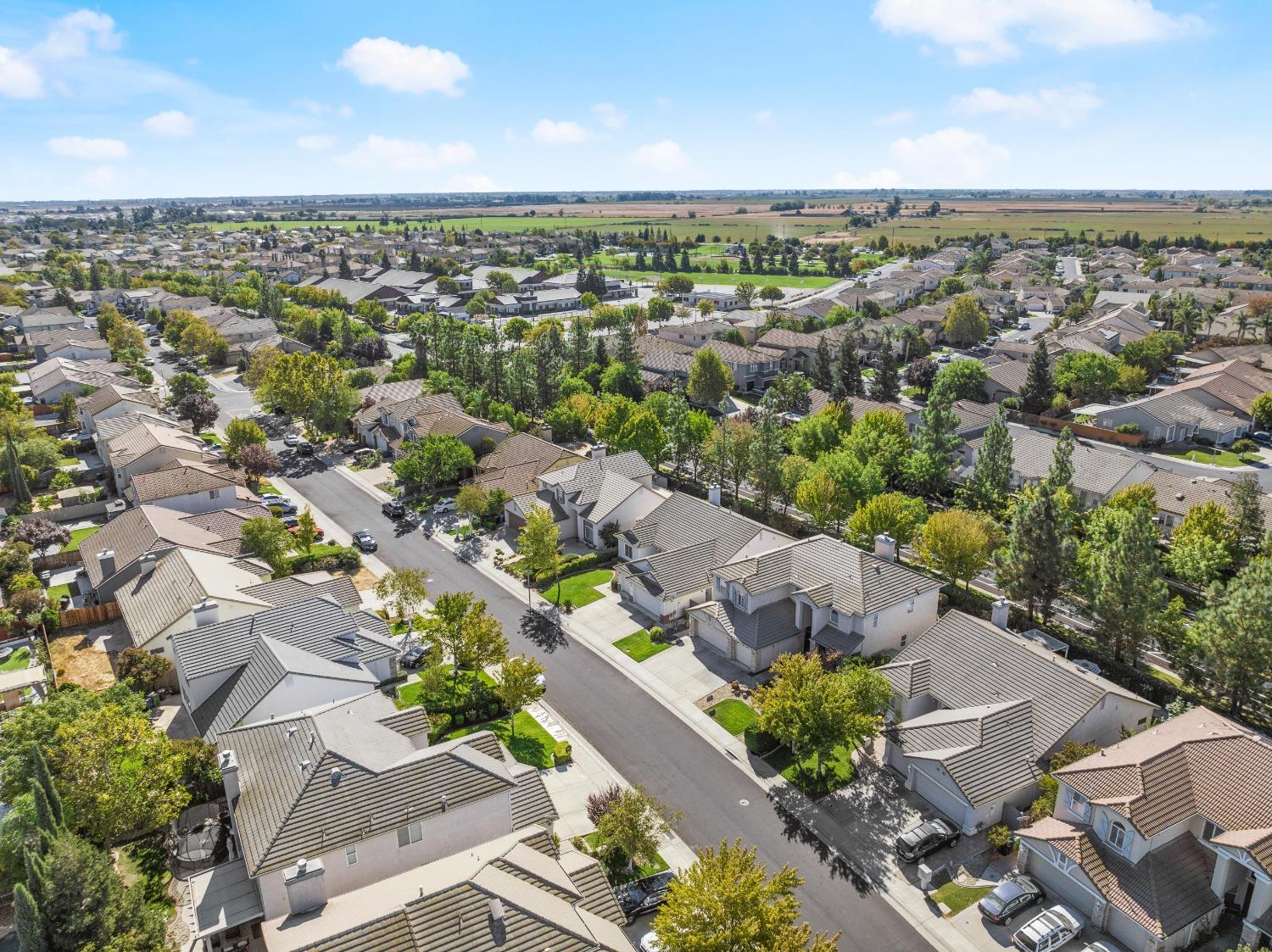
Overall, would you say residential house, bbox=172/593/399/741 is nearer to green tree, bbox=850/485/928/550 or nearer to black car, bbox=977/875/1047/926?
black car, bbox=977/875/1047/926

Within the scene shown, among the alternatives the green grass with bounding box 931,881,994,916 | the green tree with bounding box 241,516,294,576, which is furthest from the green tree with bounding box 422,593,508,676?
the green grass with bounding box 931,881,994,916

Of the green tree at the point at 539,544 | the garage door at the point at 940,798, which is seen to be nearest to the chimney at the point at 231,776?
the green tree at the point at 539,544

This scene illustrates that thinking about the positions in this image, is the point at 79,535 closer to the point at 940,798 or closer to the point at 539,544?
the point at 539,544

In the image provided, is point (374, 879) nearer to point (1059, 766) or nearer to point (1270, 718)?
point (1059, 766)

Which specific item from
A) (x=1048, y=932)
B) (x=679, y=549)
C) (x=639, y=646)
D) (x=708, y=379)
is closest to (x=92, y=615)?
(x=639, y=646)

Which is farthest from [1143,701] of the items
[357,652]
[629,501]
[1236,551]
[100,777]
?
[100,777]
